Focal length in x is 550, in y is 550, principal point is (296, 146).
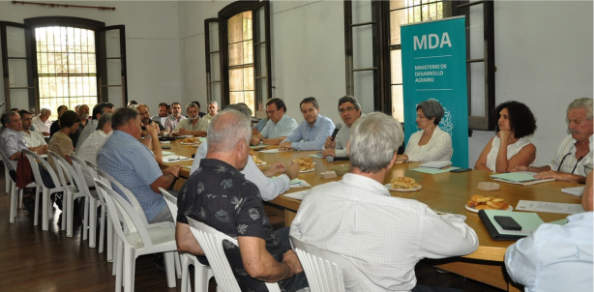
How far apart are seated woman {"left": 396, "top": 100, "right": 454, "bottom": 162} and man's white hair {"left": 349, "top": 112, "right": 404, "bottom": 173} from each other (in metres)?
2.35

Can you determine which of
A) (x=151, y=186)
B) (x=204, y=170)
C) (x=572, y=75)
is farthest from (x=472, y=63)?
(x=204, y=170)

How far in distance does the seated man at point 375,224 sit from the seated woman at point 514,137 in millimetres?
2316

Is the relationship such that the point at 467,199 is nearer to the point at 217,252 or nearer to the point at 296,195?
the point at 296,195

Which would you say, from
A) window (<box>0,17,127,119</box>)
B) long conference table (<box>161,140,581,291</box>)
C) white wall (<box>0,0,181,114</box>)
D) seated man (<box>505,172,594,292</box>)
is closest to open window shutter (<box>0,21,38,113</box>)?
window (<box>0,17,127,119</box>)

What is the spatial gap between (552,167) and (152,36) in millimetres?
10527

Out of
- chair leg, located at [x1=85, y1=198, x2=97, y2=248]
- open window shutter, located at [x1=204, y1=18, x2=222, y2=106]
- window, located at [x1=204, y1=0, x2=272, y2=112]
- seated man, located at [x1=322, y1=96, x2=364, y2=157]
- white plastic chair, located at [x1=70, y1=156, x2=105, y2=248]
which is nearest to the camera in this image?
white plastic chair, located at [x1=70, y1=156, x2=105, y2=248]

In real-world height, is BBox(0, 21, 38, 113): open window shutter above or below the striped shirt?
above

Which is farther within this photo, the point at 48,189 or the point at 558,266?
the point at 48,189

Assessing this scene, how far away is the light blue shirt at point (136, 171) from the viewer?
394 cm

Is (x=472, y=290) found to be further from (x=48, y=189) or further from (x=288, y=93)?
(x=288, y=93)

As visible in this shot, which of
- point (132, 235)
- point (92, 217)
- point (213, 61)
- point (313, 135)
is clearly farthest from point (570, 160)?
point (213, 61)

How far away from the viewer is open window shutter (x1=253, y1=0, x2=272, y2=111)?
944 centimetres

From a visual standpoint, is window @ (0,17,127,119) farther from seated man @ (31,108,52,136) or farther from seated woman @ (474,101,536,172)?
seated woman @ (474,101,536,172)

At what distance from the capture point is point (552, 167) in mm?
4078
